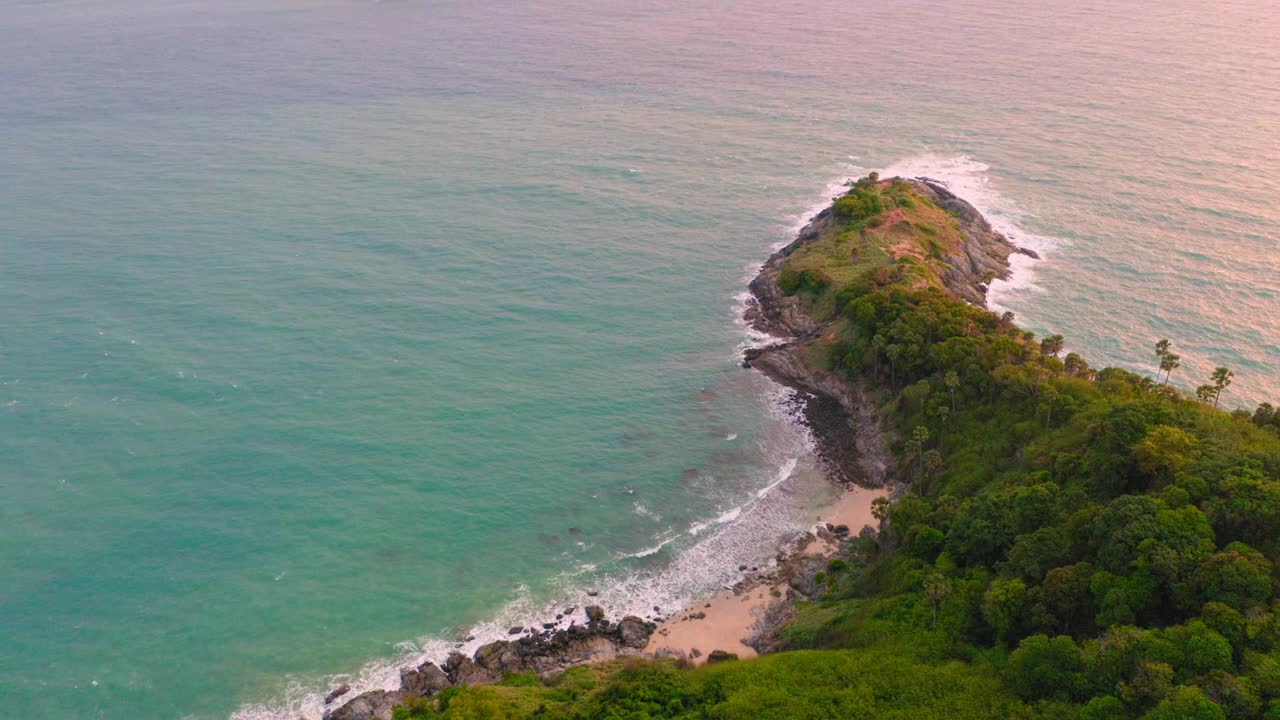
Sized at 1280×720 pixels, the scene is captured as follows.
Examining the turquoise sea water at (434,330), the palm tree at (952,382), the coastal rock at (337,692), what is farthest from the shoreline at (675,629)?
the palm tree at (952,382)

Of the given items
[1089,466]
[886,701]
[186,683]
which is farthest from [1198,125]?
[186,683]

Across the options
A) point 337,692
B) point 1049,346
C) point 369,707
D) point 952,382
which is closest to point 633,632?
point 369,707

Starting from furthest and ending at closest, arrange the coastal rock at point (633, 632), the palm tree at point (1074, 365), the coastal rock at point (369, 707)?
the palm tree at point (1074, 365)
the coastal rock at point (633, 632)
the coastal rock at point (369, 707)

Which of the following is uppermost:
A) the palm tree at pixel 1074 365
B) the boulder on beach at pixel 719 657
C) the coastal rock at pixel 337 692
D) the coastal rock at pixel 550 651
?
the palm tree at pixel 1074 365

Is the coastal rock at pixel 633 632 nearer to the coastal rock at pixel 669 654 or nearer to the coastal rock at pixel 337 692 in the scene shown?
the coastal rock at pixel 669 654

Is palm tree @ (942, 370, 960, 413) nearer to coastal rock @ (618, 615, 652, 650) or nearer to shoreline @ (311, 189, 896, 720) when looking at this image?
shoreline @ (311, 189, 896, 720)

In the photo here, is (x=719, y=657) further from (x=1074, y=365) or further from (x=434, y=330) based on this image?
(x=434, y=330)

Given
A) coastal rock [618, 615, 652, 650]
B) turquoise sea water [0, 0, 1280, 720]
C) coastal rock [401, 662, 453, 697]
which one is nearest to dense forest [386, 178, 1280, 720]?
coastal rock [618, 615, 652, 650]
